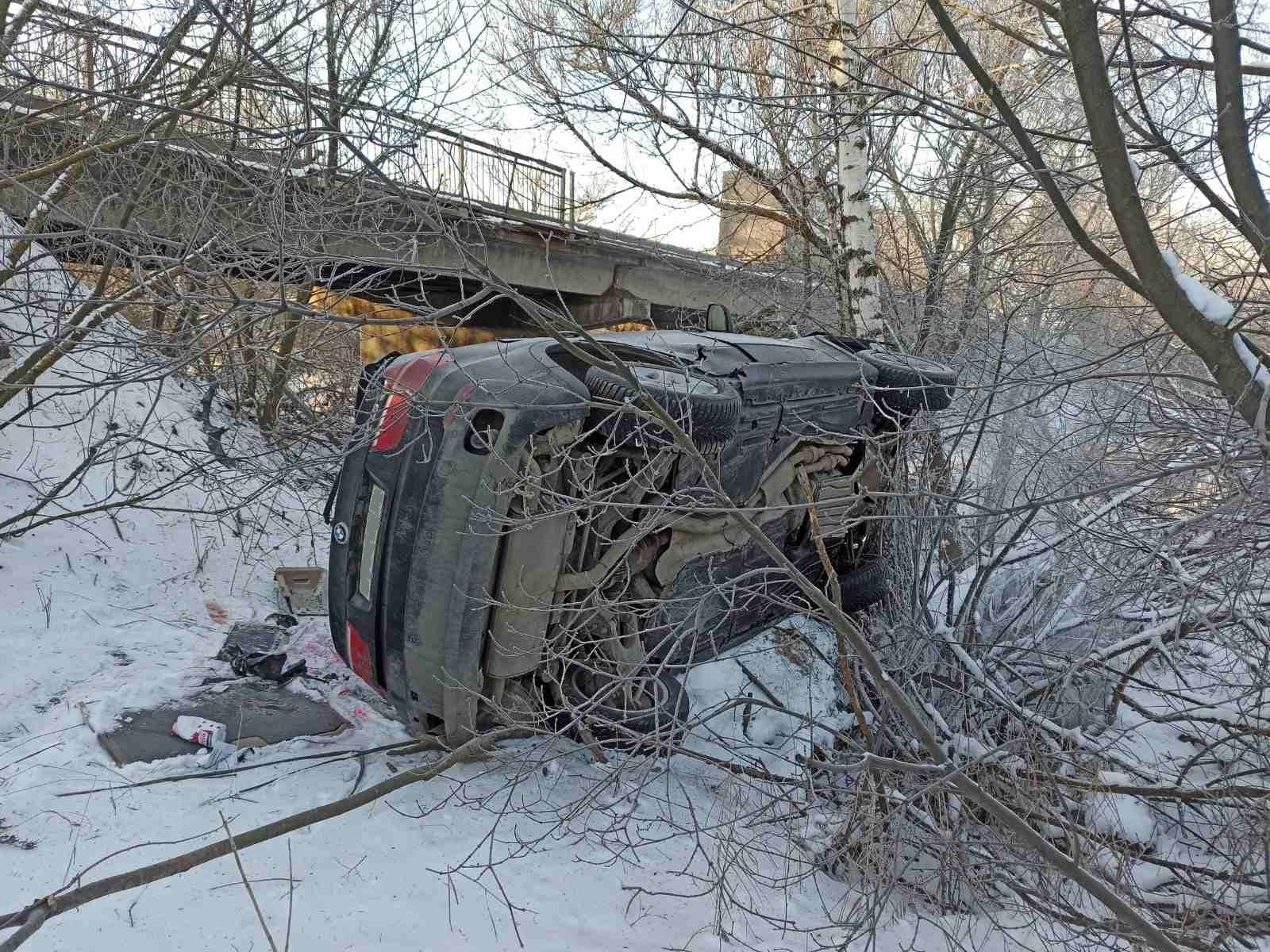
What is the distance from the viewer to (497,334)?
45.4 feet

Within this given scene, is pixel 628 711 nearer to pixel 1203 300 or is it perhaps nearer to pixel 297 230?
pixel 297 230

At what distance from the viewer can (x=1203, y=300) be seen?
8.44 feet

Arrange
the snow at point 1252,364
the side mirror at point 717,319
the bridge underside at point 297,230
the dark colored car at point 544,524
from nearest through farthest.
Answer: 1. the snow at point 1252,364
2. the bridge underside at point 297,230
3. the dark colored car at point 544,524
4. the side mirror at point 717,319

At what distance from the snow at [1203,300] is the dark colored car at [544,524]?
0.84 metres

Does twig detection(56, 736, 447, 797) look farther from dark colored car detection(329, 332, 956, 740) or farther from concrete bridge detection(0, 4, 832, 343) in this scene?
concrete bridge detection(0, 4, 832, 343)

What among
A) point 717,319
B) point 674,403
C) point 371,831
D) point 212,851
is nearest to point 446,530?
point 674,403

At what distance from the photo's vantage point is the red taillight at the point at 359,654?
11.0 ft

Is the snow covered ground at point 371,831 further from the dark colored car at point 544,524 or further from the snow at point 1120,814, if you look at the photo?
the snow at point 1120,814

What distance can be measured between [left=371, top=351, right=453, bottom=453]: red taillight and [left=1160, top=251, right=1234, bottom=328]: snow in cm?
255

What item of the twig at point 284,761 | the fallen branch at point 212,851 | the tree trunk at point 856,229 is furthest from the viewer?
the tree trunk at point 856,229

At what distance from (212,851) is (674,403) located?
6.80ft

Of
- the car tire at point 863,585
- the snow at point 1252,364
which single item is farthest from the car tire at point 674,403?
the car tire at point 863,585

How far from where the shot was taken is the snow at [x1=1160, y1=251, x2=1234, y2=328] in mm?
2525

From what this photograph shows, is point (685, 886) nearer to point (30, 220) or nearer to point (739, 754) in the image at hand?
point (739, 754)
